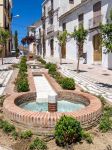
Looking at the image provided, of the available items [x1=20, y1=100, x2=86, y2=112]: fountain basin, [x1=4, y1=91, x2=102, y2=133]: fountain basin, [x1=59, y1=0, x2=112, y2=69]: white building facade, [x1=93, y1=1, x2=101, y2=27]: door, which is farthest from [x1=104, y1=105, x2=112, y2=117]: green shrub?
[x1=93, y1=1, x2=101, y2=27]: door

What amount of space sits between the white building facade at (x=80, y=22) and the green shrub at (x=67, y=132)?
749cm

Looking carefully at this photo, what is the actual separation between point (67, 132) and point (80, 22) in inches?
842

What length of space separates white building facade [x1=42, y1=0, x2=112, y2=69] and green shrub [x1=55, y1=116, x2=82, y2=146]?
24.6ft

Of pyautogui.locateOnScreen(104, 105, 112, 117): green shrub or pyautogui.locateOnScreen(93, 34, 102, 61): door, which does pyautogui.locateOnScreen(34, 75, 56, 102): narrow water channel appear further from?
pyautogui.locateOnScreen(93, 34, 102, 61): door

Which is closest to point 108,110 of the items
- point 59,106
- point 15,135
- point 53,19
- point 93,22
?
point 59,106

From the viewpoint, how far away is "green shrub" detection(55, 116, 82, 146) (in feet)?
16.8

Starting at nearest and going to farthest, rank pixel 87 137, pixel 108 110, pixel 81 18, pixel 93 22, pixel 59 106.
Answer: pixel 87 137 < pixel 108 110 < pixel 59 106 < pixel 93 22 < pixel 81 18

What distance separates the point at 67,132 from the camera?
5109 millimetres

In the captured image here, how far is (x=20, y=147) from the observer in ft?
16.7

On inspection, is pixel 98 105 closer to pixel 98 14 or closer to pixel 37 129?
pixel 37 129

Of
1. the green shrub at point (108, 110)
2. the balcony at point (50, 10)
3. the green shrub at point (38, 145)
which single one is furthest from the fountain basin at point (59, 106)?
the balcony at point (50, 10)

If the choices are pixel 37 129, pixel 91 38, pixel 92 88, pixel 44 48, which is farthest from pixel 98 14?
pixel 44 48

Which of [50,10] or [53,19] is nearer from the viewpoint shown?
[53,19]

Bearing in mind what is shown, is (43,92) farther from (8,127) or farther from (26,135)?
(26,135)
